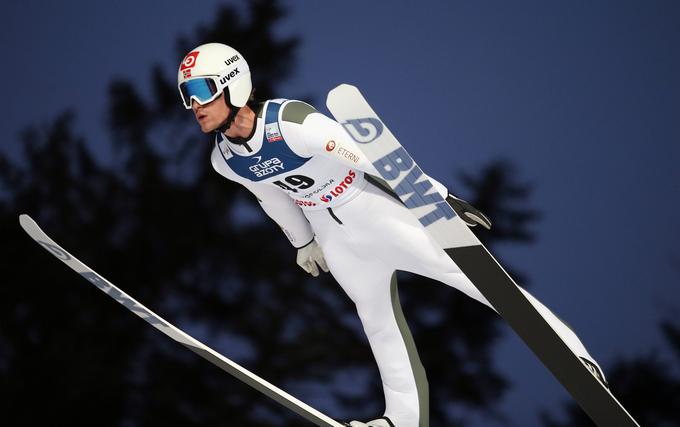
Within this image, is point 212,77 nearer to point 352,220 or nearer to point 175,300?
point 352,220

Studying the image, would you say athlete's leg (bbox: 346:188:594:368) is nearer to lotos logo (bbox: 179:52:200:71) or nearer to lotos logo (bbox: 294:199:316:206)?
lotos logo (bbox: 294:199:316:206)

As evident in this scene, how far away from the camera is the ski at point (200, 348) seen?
309 cm

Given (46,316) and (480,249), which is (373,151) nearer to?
(480,249)

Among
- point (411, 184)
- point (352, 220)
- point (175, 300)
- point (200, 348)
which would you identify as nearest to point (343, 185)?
point (352, 220)

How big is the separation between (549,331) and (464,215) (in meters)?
0.38

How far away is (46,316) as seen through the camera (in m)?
4.46

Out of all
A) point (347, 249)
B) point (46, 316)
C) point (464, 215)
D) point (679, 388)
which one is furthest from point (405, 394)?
point (46, 316)

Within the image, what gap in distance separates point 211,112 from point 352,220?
52 centimetres

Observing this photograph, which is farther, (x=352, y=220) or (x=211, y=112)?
(x=352, y=220)

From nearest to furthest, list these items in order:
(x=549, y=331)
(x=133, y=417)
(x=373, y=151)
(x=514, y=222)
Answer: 1. (x=373, y=151)
2. (x=549, y=331)
3. (x=514, y=222)
4. (x=133, y=417)

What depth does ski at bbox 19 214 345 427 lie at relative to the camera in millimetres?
3092

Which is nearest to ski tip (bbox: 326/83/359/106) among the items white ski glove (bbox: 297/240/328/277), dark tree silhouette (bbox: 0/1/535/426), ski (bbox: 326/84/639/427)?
ski (bbox: 326/84/639/427)

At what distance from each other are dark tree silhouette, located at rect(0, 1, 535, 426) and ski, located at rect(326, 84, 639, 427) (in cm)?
156

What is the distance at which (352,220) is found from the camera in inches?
114
